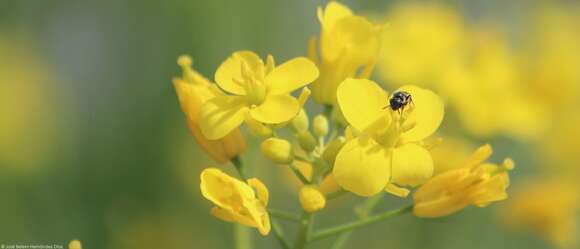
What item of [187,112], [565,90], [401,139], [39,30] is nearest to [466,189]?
[401,139]

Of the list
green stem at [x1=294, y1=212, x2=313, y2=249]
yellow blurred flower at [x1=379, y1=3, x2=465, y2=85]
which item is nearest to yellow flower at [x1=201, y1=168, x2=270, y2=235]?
green stem at [x1=294, y1=212, x2=313, y2=249]

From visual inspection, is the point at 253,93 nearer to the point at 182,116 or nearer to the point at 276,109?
the point at 276,109

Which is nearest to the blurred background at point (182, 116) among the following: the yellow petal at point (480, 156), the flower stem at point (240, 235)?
the flower stem at point (240, 235)

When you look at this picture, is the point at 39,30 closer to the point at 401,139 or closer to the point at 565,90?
the point at 565,90

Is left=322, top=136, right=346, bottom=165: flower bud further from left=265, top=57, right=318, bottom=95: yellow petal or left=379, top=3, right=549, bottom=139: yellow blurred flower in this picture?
left=379, top=3, right=549, bottom=139: yellow blurred flower

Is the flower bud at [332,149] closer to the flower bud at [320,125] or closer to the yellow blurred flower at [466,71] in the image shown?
the flower bud at [320,125]

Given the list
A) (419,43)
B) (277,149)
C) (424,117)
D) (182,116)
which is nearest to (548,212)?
(419,43)
